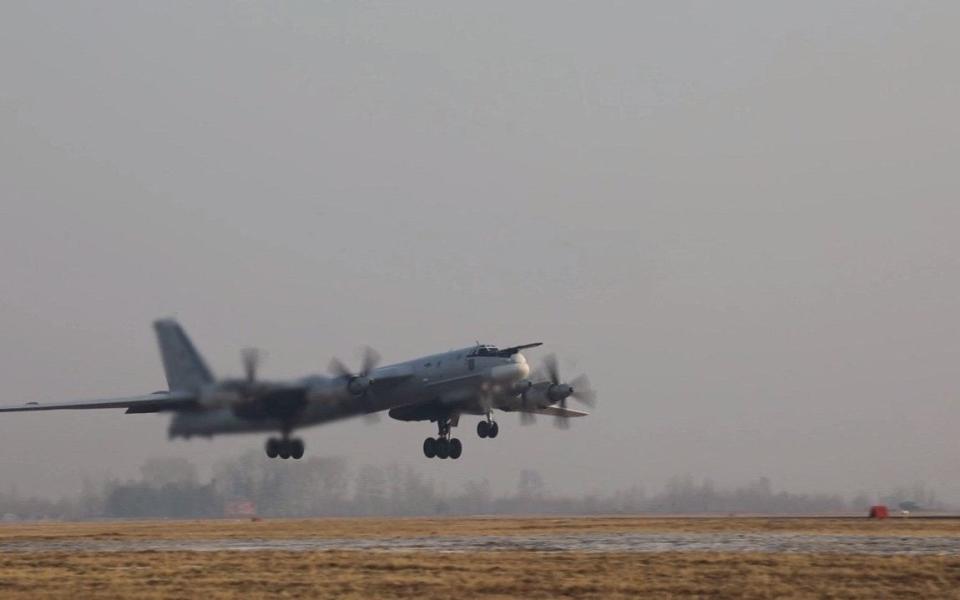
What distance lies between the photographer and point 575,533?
164ft

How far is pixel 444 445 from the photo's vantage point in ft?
269

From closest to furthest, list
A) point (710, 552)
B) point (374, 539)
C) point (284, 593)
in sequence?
point (284, 593)
point (710, 552)
point (374, 539)

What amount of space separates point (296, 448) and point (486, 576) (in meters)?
47.8

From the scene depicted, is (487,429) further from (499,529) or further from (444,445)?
(499,529)

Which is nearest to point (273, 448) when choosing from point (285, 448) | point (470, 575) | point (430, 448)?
point (285, 448)

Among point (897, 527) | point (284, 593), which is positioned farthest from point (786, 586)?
point (897, 527)

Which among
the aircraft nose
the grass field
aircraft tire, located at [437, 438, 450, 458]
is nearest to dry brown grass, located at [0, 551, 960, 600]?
the grass field

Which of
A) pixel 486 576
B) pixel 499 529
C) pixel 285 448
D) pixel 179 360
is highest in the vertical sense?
pixel 179 360

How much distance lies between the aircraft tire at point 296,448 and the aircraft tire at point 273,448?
816 mm

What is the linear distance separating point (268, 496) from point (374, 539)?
6594 centimetres

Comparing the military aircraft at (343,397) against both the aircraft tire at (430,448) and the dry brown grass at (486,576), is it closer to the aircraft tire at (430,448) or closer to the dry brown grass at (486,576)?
the aircraft tire at (430,448)

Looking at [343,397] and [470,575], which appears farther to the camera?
[343,397]

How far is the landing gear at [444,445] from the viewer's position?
3218 inches

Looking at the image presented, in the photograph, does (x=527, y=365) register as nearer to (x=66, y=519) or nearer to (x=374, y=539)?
(x=374, y=539)
